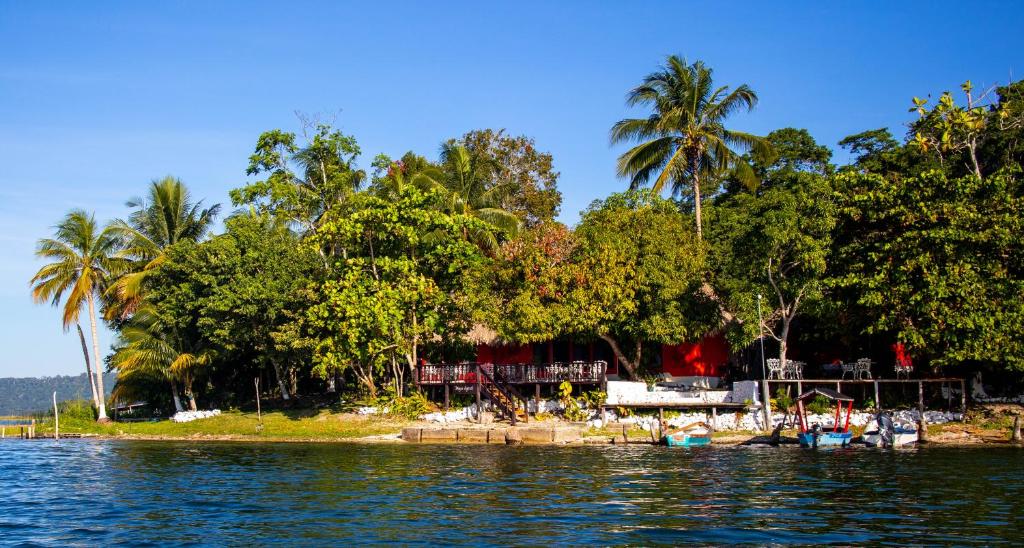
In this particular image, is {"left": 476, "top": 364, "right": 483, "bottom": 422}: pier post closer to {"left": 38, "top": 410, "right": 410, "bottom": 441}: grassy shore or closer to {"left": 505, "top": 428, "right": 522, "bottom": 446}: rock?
{"left": 38, "top": 410, "right": 410, "bottom": 441}: grassy shore

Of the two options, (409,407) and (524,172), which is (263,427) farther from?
(524,172)

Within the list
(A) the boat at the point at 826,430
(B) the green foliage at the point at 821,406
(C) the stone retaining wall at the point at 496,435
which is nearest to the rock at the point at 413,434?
(C) the stone retaining wall at the point at 496,435

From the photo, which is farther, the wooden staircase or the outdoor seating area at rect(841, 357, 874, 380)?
the wooden staircase

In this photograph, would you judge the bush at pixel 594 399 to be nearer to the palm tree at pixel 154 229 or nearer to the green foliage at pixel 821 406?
the green foliage at pixel 821 406

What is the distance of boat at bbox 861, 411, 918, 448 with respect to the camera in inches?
1117

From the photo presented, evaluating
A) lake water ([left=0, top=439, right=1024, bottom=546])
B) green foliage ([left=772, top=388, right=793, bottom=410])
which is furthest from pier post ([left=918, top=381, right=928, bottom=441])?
green foliage ([left=772, top=388, right=793, bottom=410])

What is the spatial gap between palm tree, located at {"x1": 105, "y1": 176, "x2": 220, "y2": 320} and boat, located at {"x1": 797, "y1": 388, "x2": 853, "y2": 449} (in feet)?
102

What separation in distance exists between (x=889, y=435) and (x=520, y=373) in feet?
45.7

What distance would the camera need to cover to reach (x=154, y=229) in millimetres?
46188

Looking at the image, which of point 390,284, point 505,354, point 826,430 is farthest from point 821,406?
point 390,284

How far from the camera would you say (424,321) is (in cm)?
3634

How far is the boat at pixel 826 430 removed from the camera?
2827 cm

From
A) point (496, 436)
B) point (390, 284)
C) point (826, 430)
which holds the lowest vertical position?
point (496, 436)

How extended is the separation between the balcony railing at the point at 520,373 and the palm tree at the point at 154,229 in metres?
A: 16.5
